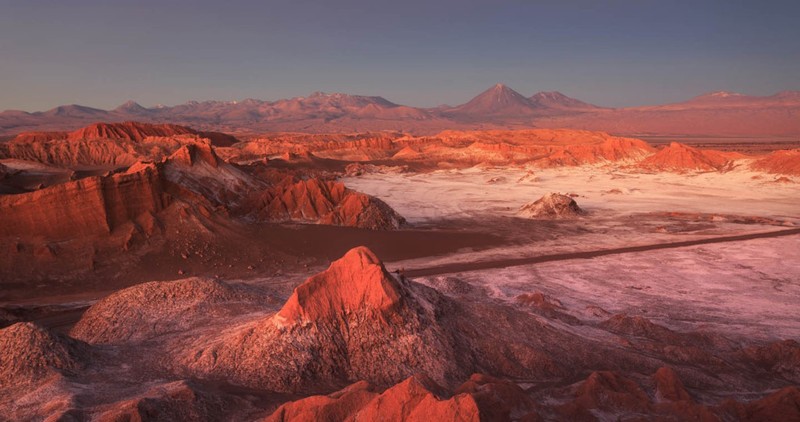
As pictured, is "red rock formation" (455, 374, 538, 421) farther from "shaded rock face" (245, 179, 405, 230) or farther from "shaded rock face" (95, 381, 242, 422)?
"shaded rock face" (245, 179, 405, 230)

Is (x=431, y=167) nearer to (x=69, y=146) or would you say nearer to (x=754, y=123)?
(x=69, y=146)

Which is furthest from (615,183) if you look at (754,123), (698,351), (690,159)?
(754,123)

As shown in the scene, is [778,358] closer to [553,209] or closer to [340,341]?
[340,341]

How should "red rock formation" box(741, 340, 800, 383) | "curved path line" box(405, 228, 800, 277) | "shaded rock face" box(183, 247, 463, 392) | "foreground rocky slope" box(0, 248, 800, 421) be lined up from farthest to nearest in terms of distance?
"curved path line" box(405, 228, 800, 277) → "red rock formation" box(741, 340, 800, 383) → "shaded rock face" box(183, 247, 463, 392) → "foreground rocky slope" box(0, 248, 800, 421)

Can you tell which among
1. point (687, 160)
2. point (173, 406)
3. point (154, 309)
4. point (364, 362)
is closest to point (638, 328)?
point (364, 362)

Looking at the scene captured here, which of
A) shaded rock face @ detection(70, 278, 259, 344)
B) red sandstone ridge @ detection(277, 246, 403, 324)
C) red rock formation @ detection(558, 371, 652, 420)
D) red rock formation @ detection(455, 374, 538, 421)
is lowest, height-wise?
shaded rock face @ detection(70, 278, 259, 344)

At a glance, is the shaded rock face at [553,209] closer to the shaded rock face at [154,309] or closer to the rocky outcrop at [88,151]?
the shaded rock face at [154,309]

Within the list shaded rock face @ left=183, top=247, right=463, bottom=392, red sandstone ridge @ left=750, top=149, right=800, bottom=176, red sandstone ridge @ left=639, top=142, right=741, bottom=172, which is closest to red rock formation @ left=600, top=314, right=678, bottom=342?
shaded rock face @ left=183, top=247, right=463, bottom=392
